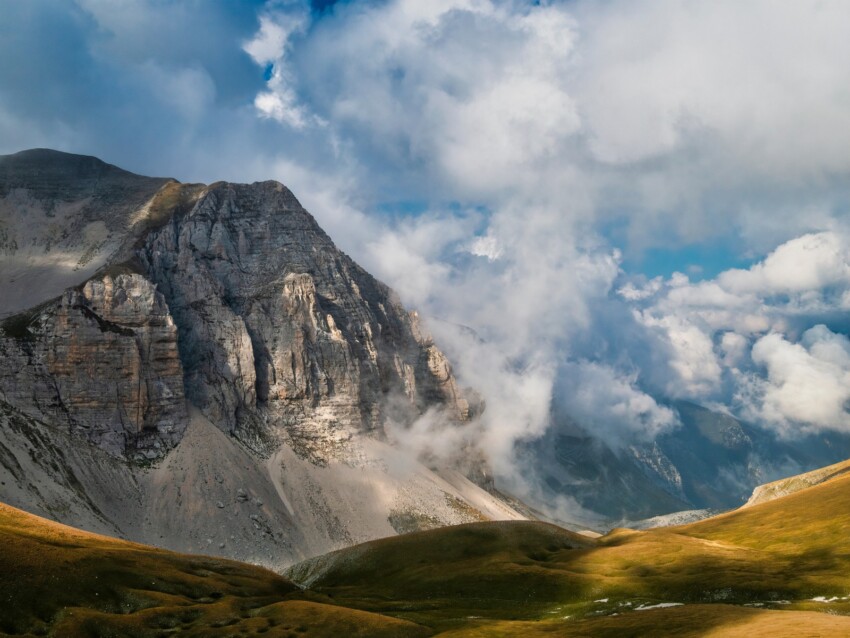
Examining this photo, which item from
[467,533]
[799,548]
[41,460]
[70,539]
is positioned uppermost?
[41,460]

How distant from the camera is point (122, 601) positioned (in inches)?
3152

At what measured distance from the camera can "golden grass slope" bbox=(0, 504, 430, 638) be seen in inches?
2773

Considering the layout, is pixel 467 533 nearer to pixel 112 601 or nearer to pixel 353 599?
pixel 353 599

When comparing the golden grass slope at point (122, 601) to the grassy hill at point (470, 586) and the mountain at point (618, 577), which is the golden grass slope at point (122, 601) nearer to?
the grassy hill at point (470, 586)

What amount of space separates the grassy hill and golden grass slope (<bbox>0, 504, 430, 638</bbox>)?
0.66 ft

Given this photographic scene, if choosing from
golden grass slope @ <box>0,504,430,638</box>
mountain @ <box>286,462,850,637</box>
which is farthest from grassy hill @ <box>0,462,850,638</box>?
mountain @ <box>286,462,850,637</box>

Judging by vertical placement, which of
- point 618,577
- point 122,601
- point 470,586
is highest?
point 122,601

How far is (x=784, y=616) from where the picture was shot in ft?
202

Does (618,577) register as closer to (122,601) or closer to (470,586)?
(470,586)

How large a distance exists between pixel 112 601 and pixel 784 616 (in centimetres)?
7141

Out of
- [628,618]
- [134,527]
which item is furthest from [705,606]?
[134,527]

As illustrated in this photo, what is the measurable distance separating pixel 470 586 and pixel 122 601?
186ft

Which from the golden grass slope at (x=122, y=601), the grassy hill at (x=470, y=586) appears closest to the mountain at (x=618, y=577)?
the grassy hill at (x=470, y=586)

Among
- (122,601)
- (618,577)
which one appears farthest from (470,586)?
(122,601)
